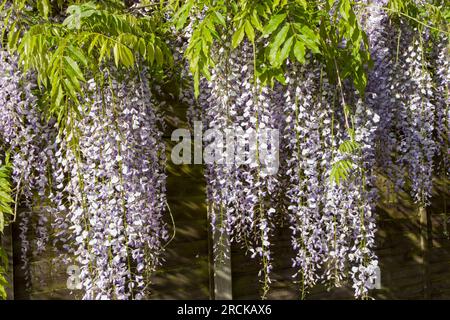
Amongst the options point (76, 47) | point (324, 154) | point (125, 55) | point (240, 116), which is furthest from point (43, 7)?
point (324, 154)

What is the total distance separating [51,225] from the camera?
2.53 m

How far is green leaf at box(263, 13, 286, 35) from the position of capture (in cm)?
194

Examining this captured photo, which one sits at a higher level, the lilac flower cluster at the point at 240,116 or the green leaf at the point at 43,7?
the green leaf at the point at 43,7

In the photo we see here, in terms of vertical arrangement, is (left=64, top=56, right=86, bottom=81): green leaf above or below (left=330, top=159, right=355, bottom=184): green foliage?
above

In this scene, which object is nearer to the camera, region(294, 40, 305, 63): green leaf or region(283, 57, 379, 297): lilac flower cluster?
region(294, 40, 305, 63): green leaf

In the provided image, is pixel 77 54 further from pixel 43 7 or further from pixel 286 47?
pixel 286 47

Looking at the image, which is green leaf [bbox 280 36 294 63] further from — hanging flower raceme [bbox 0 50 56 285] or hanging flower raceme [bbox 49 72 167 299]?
hanging flower raceme [bbox 0 50 56 285]

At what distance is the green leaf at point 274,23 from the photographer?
6.37 feet

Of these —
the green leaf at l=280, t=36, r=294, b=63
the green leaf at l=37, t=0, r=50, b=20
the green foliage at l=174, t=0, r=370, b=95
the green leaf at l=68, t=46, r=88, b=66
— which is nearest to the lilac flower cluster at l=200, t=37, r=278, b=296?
the green foliage at l=174, t=0, r=370, b=95

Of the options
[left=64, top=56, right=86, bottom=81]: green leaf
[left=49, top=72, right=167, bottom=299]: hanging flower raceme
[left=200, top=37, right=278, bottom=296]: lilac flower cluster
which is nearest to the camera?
[left=64, top=56, right=86, bottom=81]: green leaf

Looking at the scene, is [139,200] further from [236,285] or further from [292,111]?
[236,285]

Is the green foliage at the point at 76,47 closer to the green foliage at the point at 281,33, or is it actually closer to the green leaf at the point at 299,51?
the green foliage at the point at 281,33

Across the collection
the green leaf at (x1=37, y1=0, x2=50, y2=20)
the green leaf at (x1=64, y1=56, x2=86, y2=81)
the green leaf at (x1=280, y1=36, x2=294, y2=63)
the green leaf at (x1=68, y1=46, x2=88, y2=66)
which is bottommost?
the green leaf at (x1=64, y1=56, x2=86, y2=81)

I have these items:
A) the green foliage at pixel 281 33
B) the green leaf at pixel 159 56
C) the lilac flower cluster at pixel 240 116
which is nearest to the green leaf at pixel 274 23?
the green foliage at pixel 281 33
